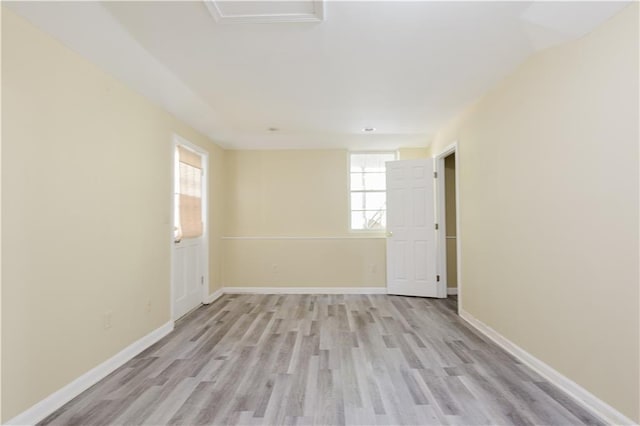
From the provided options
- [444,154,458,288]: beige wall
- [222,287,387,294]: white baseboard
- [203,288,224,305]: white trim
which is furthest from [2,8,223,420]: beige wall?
[444,154,458,288]: beige wall

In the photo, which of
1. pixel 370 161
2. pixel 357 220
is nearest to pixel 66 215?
pixel 357 220

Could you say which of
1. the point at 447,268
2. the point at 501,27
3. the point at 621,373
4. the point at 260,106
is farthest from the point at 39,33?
the point at 447,268

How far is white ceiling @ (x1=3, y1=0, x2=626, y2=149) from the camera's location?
1.73 meters

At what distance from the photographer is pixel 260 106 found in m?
3.21

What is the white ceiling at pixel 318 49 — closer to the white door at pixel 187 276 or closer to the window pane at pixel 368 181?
the white door at pixel 187 276

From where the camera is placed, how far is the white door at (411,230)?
445cm

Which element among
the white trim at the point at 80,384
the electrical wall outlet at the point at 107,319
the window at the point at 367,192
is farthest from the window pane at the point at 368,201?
the electrical wall outlet at the point at 107,319

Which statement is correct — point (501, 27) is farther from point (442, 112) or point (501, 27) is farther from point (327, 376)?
point (327, 376)

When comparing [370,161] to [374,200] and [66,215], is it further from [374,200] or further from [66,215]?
[66,215]

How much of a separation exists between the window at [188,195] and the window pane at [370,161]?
252 centimetres

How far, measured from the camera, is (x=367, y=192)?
5.19m

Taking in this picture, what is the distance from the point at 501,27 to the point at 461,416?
2427mm

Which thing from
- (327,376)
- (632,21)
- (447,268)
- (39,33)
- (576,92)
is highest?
(39,33)

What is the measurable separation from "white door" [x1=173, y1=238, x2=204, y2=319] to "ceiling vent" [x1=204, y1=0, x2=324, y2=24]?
2.61 meters
